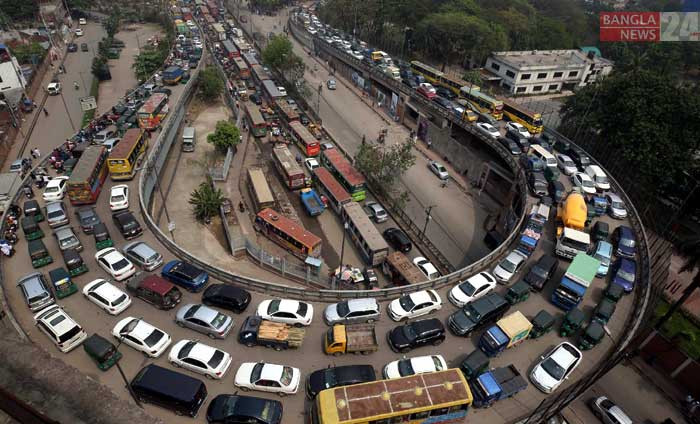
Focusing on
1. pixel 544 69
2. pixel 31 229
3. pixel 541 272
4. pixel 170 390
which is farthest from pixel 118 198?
pixel 544 69

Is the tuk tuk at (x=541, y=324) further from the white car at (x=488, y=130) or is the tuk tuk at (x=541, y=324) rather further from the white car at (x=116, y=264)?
the white car at (x=488, y=130)

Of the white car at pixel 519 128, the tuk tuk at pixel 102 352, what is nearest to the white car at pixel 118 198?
the tuk tuk at pixel 102 352

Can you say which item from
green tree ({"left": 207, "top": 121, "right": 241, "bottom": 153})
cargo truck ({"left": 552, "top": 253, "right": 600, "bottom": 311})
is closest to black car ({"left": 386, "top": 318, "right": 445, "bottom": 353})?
cargo truck ({"left": 552, "top": 253, "right": 600, "bottom": 311})

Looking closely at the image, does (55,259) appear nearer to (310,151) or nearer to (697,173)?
(310,151)

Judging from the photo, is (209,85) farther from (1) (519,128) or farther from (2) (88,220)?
(1) (519,128)

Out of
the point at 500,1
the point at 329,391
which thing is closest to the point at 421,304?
the point at 329,391

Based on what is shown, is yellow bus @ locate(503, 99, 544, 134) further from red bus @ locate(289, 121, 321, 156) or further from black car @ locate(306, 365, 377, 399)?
black car @ locate(306, 365, 377, 399)

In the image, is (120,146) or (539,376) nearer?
(539,376)
